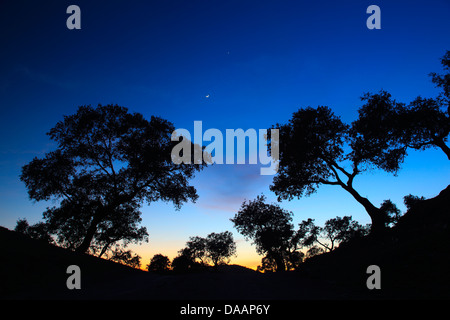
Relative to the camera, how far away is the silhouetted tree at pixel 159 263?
3629 inches

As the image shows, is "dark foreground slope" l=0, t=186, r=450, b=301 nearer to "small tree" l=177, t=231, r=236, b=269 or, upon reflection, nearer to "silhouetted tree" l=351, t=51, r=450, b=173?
"silhouetted tree" l=351, t=51, r=450, b=173

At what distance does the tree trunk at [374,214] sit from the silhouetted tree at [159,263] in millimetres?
93672

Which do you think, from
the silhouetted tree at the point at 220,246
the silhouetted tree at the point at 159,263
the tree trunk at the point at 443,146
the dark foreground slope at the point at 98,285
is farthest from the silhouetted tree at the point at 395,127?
the silhouetted tree at the point at 159,263

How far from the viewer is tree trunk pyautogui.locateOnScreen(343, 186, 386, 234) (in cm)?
1939

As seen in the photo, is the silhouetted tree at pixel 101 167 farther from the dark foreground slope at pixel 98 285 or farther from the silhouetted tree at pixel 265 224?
the silhouetted tree at pixel 265 224

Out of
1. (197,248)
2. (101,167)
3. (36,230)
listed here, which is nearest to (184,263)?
(197,248)

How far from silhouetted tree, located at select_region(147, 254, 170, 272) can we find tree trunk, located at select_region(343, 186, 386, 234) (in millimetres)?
93672

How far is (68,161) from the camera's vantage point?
77.5ft

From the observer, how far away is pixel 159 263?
92.9 m

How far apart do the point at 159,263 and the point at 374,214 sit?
314 ft

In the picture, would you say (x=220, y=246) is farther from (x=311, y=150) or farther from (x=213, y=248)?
(x=311, y=150)

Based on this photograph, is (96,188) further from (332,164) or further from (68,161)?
(332,164)
